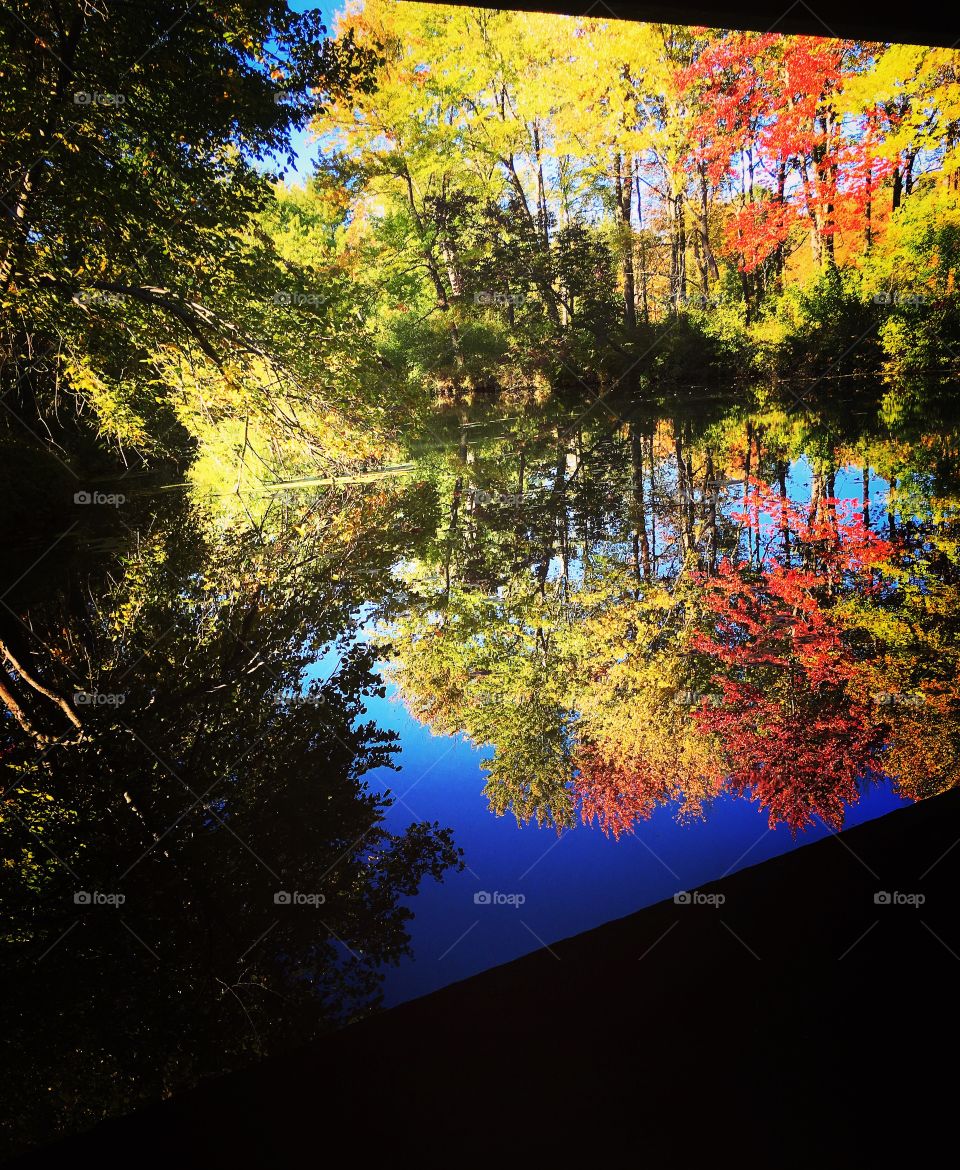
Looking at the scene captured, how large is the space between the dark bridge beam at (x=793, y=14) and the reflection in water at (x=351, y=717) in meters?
2.16

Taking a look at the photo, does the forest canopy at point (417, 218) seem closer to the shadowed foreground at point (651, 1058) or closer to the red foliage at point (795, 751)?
the red foliage at point (795, 751)

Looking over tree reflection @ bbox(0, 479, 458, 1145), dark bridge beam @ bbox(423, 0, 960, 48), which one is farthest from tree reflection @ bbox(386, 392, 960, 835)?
dark bridge beam @ bbox(423, 0, 960, 48)

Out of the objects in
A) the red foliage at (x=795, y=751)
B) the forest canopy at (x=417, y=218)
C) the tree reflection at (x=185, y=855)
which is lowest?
the tree reflection at (x=185, y=855)

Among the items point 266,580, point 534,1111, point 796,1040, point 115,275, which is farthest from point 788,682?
point 115,275

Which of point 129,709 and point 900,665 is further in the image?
point 129,709

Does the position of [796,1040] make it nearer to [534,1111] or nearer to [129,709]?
[534,1111]

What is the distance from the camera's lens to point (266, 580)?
4.74 meters

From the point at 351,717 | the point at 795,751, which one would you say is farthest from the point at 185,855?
the point at 795,751

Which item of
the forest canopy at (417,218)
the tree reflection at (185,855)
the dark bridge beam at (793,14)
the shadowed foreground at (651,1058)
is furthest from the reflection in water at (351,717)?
the forest canopy at (417,218)

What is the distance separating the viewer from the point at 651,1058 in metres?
0.76

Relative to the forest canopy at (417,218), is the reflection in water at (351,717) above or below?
below

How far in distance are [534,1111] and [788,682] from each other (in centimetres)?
221

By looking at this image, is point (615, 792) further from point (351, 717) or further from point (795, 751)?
point (351, 717)

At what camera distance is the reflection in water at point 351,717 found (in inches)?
54.1
